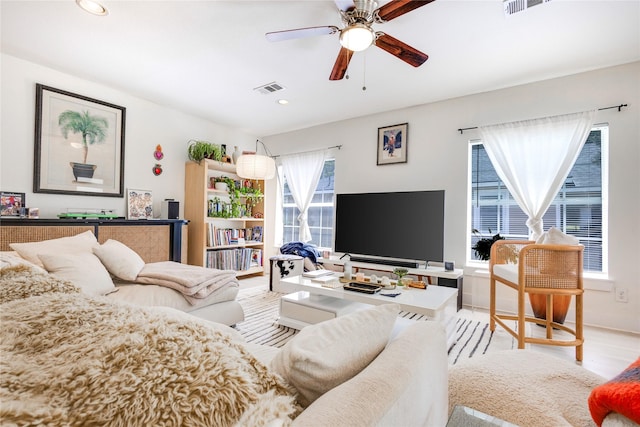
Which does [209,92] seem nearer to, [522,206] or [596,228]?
[522,206]

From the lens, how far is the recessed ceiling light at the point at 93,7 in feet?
6.70

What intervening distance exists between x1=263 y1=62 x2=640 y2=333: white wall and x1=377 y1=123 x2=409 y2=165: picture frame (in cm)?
8

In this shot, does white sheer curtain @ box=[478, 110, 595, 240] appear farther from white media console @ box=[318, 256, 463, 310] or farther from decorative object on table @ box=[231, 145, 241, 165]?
decorative object on table @ box=[231, 145, 241, 165]

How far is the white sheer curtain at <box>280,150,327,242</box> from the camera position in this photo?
465cm

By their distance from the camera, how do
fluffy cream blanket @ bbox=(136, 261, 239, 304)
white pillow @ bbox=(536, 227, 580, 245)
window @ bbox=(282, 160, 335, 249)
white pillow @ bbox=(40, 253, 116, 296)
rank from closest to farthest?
white pillow @ bbox=(40, 253, 116, 296) → fluffy cream blanket @ bbox=(136, 261, 239, 304) → white pillow @ bbox=(536, 227, 580, 245) → window @ bbox=(282, 160, 335, 249)

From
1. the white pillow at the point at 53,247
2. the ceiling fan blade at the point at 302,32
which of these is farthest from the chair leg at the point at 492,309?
the white pillow at the point at 53,247

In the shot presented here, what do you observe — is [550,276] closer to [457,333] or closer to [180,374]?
[457,333]

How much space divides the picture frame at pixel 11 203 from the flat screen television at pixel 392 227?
3.43 meters

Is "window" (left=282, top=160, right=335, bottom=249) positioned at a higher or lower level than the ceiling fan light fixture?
lower

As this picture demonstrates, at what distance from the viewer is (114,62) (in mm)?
2836

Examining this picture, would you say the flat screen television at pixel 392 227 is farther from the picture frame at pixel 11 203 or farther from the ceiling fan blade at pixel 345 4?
the picture frame at pixel 11 203

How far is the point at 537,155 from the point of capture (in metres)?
3.03

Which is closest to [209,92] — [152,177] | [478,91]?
[152,177]

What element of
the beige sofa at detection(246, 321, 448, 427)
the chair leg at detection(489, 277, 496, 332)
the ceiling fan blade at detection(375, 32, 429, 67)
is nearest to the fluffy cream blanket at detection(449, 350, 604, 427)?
the beige sofa at detection(246, 321, 448, 427)
